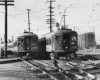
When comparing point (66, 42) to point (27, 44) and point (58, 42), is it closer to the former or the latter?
point (58, 42)

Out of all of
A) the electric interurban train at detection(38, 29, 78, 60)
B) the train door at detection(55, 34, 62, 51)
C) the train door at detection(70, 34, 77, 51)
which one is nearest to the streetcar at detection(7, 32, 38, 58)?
the electric interurban train at detection(38, 29, 78, 60)

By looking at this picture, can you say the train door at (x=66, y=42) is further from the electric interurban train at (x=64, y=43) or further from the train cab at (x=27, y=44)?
the train cab at (x=27, y=44)

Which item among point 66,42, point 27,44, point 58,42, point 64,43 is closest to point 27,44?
point 27,44

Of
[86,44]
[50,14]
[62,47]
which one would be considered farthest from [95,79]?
[86,44]

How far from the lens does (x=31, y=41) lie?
80.1ft

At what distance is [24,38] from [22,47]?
1088mm

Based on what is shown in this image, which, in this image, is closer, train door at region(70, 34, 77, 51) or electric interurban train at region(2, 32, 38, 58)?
train door at region(70, 34, 77, 51)

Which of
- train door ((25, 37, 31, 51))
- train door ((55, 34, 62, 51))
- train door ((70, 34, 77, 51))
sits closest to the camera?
train door ((55, 34, 62, 51))

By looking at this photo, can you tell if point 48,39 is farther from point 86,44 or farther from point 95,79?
point 86,44

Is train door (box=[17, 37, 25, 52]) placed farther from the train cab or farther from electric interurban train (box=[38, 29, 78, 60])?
electric interurban train (box=[38, 29, 78, 60])

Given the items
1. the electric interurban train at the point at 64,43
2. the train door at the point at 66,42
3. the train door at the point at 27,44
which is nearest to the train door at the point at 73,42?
the electric interurban train at the point at 64,43

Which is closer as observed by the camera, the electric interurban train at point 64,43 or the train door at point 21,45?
the electric interurban train at point 64,43

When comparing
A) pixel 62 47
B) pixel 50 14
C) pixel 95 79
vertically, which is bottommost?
pixel 95 79

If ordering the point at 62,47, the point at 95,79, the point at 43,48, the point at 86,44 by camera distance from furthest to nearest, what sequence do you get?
the point at 86,44 < the point at 43,48 < the point at 62,47 < the point at 95,79
